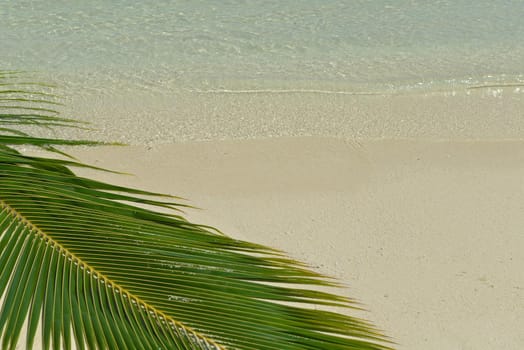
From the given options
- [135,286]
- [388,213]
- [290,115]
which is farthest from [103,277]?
[290,115]

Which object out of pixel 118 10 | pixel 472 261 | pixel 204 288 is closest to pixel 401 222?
pixel 472 261

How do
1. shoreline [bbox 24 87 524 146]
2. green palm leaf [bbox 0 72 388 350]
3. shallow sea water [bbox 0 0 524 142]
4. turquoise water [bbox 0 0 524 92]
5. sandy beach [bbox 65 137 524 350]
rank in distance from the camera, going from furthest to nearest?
1. turquoise water [bbox 0 0 524 92]
2. shallow sea water [bbox 0 0 524 142]
3. shoreline [bbox 24 87 524 146]
4. sandy beach [bbox 65 137 524 350]
5. green palm leaf [bbox 0 72 388 350]

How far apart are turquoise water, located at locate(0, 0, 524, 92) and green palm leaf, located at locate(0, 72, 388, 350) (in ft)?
16.2

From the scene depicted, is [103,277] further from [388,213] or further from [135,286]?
[388,213]

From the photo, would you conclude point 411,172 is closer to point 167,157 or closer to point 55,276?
point 167,157

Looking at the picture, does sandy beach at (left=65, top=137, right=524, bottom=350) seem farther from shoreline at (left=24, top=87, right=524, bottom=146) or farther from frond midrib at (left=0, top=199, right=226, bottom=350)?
frond midrib at (left=0, top=199, right=226, bottom=350)

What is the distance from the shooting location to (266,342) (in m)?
1.42

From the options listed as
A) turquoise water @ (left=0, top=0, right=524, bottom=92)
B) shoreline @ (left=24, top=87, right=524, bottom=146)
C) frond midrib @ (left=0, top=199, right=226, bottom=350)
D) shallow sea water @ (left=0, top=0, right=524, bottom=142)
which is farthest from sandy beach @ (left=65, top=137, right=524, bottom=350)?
frond midrib @ (left=0, top=199, right=226, bottom=350)

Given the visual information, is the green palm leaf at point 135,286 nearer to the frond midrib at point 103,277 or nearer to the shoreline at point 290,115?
the frond midrib at point 103,277

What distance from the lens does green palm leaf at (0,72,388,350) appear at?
4.70ft

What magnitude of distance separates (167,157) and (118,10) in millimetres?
3591

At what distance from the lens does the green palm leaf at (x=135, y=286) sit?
4.70 feet

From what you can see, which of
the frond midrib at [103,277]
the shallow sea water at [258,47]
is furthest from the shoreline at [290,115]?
the frond midrib at [103,277]

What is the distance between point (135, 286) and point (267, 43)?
624 cm
